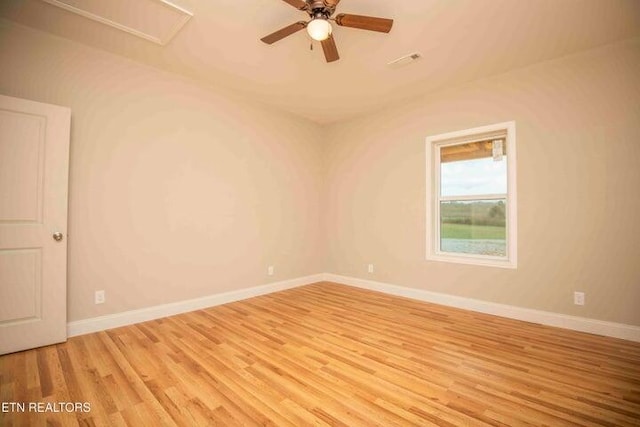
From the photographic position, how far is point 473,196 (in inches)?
147

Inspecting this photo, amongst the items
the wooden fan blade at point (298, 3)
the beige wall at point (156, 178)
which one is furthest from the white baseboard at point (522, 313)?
the wooden fan blade at point (298, 3)

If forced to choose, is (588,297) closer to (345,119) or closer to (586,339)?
(586,339)

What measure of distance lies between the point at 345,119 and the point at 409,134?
1.34m

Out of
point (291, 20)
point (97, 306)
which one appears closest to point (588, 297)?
point (291, 20)

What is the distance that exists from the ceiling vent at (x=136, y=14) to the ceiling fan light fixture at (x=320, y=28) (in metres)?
1.12

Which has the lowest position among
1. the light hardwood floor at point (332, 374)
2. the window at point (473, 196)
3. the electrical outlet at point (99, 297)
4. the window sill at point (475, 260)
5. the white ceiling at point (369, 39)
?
the light hardwood floor at point (332, 374)

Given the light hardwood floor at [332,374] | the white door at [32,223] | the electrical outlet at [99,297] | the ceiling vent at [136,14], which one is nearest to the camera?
the light hardwood floor at [332,374]

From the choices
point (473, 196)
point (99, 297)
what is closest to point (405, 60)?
point (473, 196)

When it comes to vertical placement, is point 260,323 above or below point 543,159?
below

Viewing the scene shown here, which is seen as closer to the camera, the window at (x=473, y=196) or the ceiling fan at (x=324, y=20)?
the ceiling fan at (x=324, y=20)

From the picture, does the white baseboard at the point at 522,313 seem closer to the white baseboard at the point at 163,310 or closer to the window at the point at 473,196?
the window at the point at 473,196

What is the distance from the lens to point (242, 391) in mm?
1903

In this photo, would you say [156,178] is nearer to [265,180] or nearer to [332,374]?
[265,180]

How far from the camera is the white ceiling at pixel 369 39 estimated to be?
2334 millimetres
